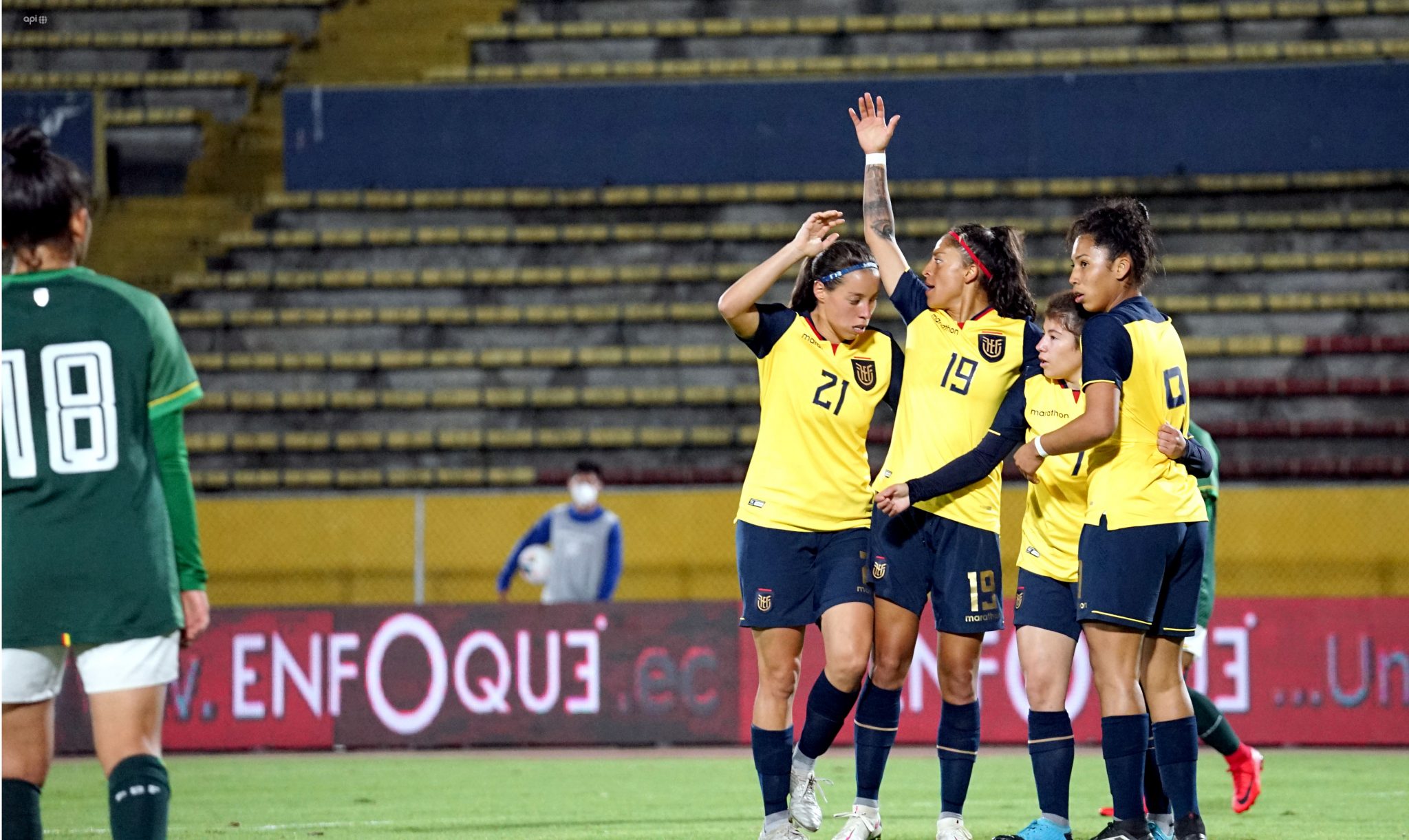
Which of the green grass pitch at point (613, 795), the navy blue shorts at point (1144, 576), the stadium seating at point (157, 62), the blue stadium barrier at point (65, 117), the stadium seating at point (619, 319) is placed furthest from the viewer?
the stadium seating at point (157, 62)

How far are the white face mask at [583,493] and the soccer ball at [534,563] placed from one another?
46 centimetres

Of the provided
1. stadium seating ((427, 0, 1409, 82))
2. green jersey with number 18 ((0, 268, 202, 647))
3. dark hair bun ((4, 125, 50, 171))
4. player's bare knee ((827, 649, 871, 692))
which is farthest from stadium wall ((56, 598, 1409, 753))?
stadium seating ((427, 0, 1409, 82))

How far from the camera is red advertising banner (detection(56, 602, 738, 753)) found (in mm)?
11656

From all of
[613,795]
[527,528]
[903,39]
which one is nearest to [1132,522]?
[613,795]

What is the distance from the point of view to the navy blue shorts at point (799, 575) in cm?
598

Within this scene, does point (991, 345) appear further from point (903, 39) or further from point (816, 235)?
point (903, 39)

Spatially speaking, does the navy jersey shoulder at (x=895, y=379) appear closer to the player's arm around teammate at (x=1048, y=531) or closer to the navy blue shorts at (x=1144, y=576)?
the player's arm around teammate at (x=1048, y=531)

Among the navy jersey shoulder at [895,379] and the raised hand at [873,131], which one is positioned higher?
the raised hand at [873,131]

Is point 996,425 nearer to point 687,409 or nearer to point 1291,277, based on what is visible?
point 687,409

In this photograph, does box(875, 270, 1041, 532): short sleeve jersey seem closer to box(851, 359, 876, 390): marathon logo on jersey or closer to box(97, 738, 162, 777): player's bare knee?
box(851, 359, 876, 390): marathon logo on jersey

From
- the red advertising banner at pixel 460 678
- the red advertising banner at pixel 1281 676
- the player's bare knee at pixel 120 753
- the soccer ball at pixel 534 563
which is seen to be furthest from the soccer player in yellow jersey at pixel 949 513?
the soccer ball at pixel 534 563

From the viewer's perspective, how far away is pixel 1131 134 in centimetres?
1738

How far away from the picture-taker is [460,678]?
1173 cm

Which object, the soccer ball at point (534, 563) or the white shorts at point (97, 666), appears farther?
the soccer ball at point (534, 563)
